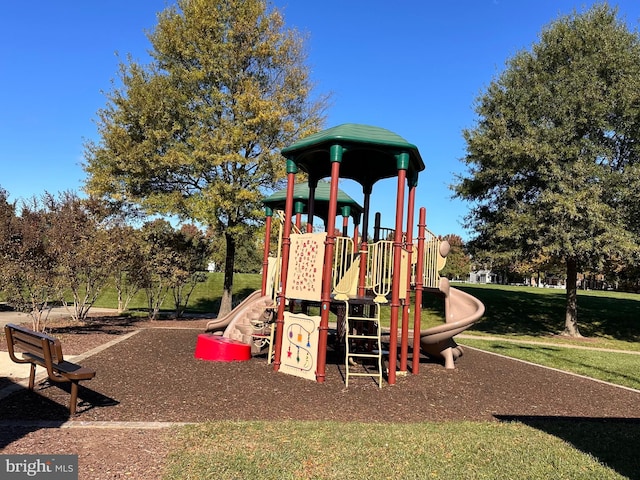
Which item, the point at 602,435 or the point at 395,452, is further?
the point at 602,435

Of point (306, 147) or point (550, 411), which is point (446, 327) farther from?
point (306, 147)

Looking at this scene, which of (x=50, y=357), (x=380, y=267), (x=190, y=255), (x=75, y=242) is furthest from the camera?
(x=190, y=255)

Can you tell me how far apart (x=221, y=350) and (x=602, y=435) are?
20.1 feet

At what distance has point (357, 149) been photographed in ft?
26.2

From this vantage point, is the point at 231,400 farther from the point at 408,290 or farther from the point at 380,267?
the point at 408,290

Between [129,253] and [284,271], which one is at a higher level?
[129,253]

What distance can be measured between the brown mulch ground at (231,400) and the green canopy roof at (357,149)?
3.92 m

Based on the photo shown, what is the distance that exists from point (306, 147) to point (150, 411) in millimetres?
5010

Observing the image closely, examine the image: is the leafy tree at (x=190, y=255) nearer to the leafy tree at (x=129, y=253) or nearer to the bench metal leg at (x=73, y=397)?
the leafy tree at (x=129, y=253)

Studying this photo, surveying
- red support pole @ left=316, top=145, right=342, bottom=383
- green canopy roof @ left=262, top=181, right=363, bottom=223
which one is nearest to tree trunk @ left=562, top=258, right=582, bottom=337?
green canopy roof @ left=262, top=181, right=363, bottom=223

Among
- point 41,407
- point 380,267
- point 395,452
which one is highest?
point 380,267

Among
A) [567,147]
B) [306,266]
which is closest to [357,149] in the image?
[306,266]

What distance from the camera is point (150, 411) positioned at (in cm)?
527

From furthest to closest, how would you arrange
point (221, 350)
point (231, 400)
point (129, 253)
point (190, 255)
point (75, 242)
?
point (190, 255)
point (129, 253)
point (75, 242)
point (221, 350)
point (231, 400)
